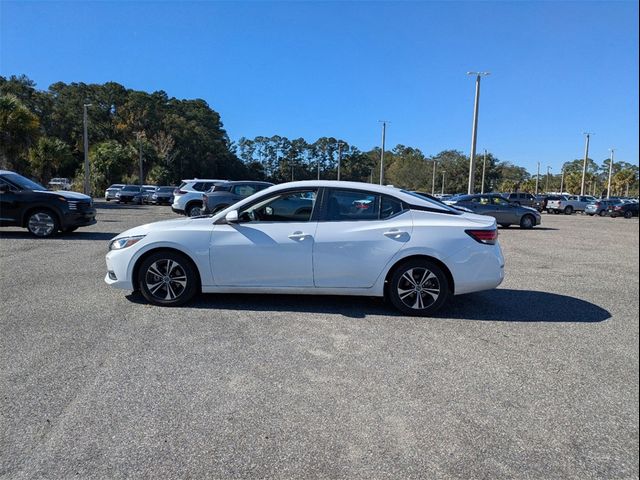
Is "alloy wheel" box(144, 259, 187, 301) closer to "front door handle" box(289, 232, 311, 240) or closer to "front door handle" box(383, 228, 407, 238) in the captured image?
"front door handle" box(289, 232, 311, 240)

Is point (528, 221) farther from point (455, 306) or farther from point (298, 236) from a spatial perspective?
point (298, 236)

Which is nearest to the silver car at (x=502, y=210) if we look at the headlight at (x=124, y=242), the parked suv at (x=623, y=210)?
the headlight at (x=124, y=242)

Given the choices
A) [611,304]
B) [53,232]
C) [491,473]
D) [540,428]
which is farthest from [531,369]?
[53,232]

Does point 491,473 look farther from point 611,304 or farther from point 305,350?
point 611,304

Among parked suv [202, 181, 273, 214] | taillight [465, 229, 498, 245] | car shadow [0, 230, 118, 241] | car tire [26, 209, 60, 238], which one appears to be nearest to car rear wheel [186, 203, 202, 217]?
parked suv [202, 181, 273, 214]

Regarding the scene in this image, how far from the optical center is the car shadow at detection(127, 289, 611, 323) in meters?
5.76

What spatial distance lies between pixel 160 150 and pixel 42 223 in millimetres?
62730

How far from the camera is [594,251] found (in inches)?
487

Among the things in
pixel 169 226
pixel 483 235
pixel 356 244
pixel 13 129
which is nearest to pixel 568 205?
pixel 483 235

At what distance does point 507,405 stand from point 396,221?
2.69 metres

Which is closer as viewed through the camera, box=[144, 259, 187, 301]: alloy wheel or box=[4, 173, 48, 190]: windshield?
box=[144, 259, 187, 301]: alloy wheel

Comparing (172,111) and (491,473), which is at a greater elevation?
(172,111)

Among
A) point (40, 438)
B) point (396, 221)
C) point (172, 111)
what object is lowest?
point (40, 438)

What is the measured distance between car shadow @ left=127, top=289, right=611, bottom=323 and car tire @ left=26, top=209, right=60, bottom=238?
7359 mm
